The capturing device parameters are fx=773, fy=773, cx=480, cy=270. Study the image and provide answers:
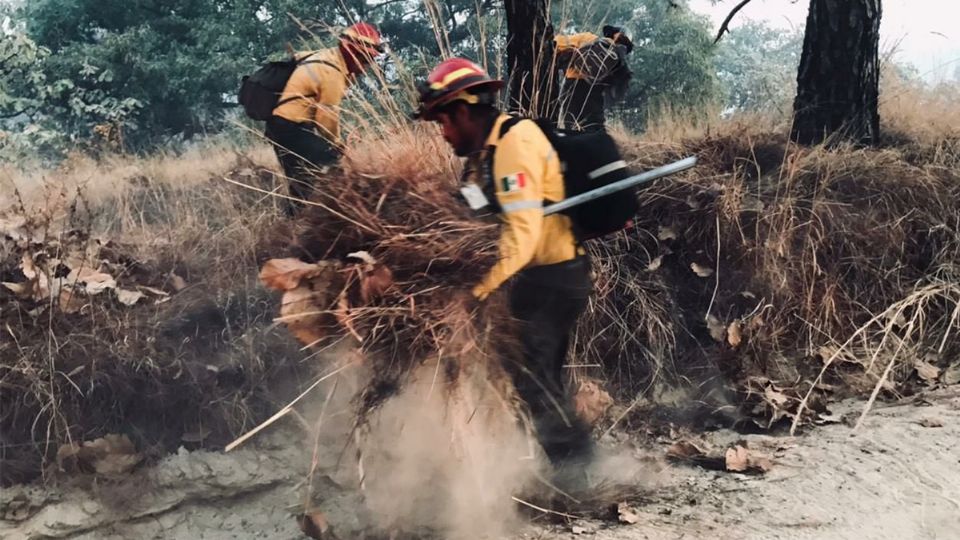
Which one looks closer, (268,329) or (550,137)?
(550,137)

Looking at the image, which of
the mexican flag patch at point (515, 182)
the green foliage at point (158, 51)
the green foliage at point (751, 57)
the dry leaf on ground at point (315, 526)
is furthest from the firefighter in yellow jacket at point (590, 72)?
the green foliage at point (751, 57)

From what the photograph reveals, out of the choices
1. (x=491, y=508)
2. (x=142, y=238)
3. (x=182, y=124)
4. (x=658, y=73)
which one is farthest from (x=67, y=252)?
(x=658, y=73)

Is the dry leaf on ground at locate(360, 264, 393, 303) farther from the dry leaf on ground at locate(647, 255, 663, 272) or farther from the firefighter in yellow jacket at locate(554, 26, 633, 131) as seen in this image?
the firefighter in yellow jacket at locate(554, 26, 633, 131)

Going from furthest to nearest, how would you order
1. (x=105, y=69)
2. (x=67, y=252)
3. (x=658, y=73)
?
(x=658, y=73) → (x=105, y=69) → (x=67, y=252)

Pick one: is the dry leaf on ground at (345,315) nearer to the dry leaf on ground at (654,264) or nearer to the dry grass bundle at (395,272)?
the dry grass bundle at (395,272)

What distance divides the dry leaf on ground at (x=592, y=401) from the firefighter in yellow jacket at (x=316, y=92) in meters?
2.04

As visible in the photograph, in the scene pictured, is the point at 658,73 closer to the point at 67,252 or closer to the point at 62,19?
the point at 62,19

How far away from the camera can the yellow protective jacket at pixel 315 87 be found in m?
4.80

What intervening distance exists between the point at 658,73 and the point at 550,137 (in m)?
14.5

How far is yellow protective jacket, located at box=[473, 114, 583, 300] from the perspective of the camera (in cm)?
278

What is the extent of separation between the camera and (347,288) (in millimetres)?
2873

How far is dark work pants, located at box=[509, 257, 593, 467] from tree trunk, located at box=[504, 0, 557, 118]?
Result: 92.5 inches

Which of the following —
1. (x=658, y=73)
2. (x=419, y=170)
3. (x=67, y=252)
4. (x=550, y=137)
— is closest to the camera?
(x=550, y=137)

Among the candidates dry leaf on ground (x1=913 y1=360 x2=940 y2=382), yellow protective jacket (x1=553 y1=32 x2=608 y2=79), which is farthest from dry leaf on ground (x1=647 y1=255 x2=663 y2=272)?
yellow protective jacket (x1=553 y1=32 x2=608 y2=79)
